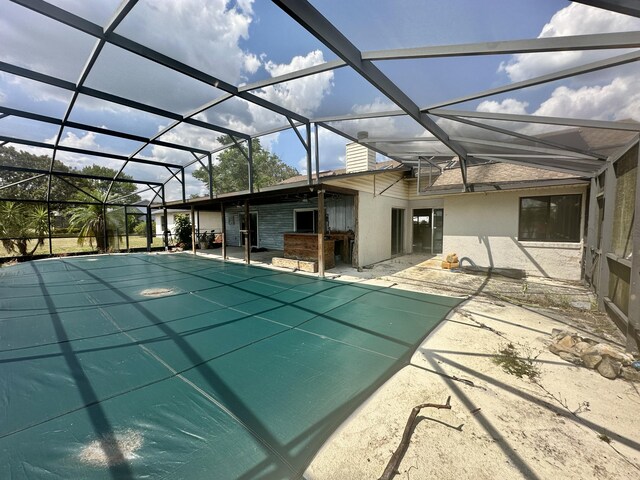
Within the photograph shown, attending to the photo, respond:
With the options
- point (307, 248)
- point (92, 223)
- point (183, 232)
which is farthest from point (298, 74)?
point (92, 223)

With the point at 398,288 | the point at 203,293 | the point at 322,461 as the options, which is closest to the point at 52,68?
the point at 203,293

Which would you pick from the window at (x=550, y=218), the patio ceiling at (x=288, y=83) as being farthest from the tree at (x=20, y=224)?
the window at (x=550, y=218)

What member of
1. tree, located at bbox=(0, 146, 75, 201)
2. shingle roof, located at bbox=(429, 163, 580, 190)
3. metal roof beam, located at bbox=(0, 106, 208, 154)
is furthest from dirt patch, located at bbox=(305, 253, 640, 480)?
tree, located at bbox=(0, 146, 75, 201)

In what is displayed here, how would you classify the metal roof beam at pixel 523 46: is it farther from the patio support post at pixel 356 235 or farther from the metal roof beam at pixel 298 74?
the patio support post at pixel 356 235

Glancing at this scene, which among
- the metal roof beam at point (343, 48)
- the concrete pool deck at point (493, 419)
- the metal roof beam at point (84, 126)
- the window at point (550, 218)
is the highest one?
the metal roof beam at point (84, 126)

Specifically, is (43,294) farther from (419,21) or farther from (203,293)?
(419,21)

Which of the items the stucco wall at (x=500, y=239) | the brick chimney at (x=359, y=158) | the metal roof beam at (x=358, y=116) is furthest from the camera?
the brick chimney at (x=359, y=158)

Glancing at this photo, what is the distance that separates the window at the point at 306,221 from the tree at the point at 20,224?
37.6ft

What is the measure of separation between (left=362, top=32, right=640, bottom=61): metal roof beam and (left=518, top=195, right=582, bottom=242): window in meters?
6.65

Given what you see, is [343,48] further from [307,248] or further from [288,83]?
[307,248]

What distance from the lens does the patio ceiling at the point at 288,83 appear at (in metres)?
2.58

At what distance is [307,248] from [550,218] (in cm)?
722

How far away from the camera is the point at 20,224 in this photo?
36.1 feet

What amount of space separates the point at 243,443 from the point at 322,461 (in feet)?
1.91
